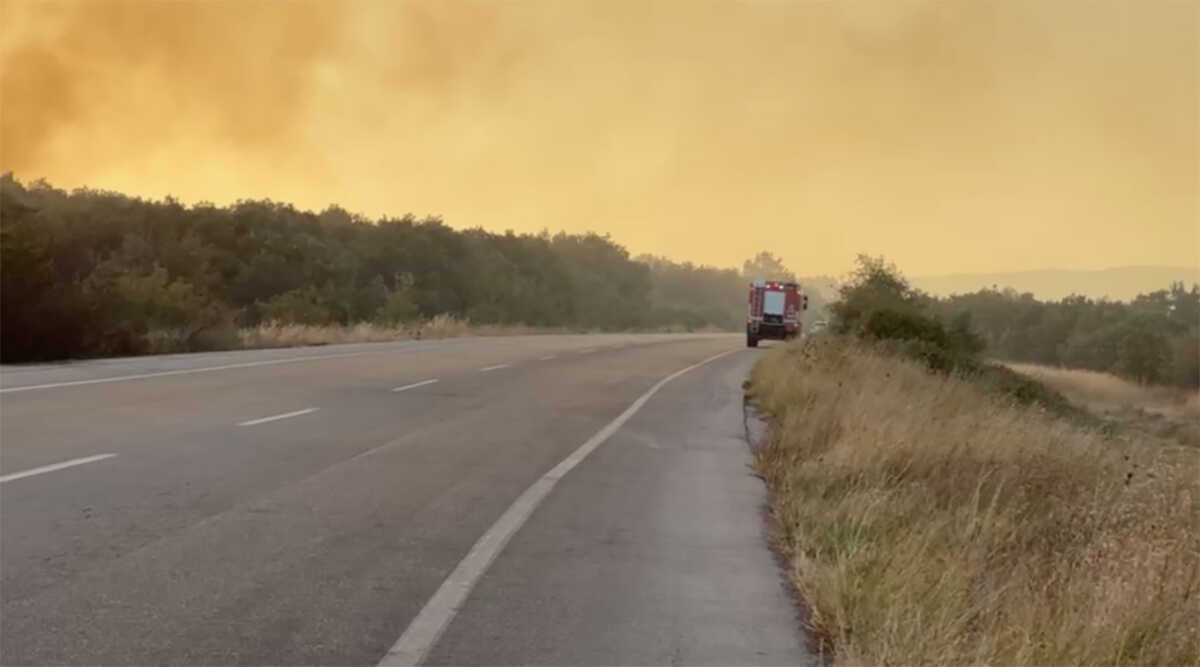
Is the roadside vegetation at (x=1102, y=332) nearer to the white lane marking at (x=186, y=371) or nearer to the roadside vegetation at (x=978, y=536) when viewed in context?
the white lane marking at (x=186, y=371)

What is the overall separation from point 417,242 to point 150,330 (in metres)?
35.8

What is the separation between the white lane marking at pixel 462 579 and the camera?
4938 mm

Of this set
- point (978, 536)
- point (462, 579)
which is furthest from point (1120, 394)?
point (462, 579)

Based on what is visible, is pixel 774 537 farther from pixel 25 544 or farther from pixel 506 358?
pixel 506 358

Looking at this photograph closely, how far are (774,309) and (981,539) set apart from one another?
137 feet

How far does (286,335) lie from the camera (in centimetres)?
3128

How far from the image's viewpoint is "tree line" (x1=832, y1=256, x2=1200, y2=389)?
1159 inches

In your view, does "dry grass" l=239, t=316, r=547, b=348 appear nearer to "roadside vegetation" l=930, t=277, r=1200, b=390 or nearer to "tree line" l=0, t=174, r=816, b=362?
"tree line" l=0, t=174, r=816, b=362

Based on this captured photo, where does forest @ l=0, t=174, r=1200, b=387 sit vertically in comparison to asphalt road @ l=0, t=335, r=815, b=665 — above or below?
above

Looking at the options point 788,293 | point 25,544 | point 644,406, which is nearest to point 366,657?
point 25,544

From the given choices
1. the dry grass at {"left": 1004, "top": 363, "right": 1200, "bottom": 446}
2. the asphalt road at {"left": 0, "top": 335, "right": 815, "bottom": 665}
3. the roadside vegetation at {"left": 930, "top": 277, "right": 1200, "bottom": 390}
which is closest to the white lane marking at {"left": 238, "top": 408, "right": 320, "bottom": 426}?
the asphalt road at {"left": 0, "top": 335, "right": 815, "bottom": 665}

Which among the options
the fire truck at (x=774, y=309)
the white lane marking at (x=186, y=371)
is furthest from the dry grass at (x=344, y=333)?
the fire truck at (x=774, y=309)

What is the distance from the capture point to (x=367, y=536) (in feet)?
23.4

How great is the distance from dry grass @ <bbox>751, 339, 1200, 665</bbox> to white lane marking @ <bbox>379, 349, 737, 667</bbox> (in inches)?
73.9
